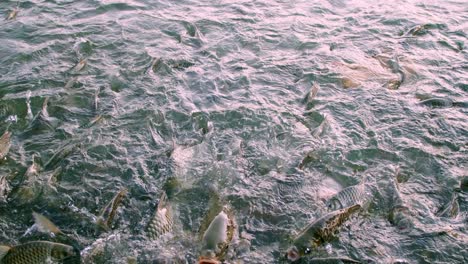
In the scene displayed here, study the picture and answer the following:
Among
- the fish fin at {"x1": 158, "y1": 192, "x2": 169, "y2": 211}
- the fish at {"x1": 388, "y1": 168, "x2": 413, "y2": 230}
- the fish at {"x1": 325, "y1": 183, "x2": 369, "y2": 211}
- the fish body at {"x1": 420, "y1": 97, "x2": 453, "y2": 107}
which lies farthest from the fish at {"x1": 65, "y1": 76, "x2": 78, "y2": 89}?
the fish body at {"x1": 420, "y1": 97, "x2": 453, "y2": 107}

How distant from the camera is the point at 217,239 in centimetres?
440

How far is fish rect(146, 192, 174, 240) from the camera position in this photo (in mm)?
4578

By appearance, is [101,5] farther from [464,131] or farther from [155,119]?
[464,131]

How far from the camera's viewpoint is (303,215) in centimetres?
495

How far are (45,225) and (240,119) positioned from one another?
2.91m

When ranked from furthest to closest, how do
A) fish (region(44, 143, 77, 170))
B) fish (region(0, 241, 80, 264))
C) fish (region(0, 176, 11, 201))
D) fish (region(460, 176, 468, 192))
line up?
fish (region(44, 143, 77, 170)) → fish (region(460, 176, 468, 192)) → fish (region(0, 176, 11, 201)) → fish (region(0, 241, 80, 264))

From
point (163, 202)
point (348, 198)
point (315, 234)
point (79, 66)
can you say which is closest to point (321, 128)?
point (348, 198)

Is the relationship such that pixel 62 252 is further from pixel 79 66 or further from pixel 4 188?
pixel 79 66

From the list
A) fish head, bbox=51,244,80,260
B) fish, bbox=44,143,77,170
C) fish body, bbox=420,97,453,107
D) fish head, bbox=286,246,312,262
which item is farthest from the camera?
fish body, bbox=420,97,453,107

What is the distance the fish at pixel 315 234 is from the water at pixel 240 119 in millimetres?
109

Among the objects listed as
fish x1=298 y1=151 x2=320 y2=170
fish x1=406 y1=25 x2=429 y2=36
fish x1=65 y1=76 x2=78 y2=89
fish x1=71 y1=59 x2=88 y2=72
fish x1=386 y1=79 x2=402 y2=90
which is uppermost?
fish x1=406 y1=25 x2=429 y2=36

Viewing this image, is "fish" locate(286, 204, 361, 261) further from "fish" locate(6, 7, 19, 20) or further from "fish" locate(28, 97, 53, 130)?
"fish" locate(6, 7, 19, 20)

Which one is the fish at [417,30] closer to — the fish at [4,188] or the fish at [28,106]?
the fish at [28,106]

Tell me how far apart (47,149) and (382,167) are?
4.15 metres
